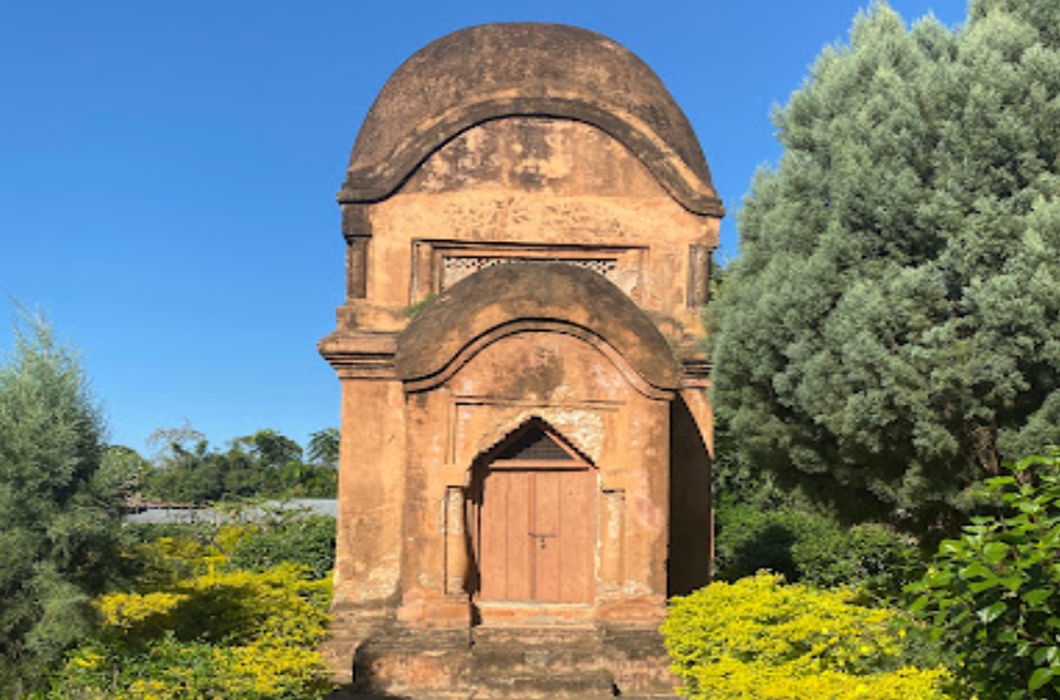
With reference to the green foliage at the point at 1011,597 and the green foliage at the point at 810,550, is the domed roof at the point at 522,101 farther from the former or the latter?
the green foliage at the point at 1011,597

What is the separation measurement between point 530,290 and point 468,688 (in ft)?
13.8

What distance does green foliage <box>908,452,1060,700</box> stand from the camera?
482 cm

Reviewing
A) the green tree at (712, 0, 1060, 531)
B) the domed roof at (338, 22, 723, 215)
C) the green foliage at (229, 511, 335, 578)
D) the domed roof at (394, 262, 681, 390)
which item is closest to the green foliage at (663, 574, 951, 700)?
the green tree at (712, 0, 1060, 531)

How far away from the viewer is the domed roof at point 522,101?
1252cm

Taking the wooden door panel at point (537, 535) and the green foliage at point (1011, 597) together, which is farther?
the wooden door panel at point (537, 535)

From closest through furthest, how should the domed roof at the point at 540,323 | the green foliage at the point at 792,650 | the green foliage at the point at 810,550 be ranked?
the green foliage at the point at 792,650
the domed roof at the point at 540,323
the green foliage at the point at 810,550

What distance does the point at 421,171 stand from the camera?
493 inches

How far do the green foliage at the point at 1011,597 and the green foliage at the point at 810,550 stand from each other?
8.95m

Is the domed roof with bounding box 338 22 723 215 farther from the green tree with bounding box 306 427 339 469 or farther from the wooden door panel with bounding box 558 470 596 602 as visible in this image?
the green tree with bounding box 306 427 339 469

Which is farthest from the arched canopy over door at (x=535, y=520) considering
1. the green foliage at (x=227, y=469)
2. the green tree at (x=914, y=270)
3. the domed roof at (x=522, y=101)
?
the green foliage at (x=227, y=469)

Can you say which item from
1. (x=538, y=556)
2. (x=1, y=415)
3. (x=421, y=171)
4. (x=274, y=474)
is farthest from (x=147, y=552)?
(x=274, y=474)

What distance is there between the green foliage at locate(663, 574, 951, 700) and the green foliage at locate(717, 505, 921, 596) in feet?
18.9

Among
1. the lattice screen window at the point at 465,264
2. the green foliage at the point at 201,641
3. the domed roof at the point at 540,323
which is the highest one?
the lattice screen window at the point at 465,264

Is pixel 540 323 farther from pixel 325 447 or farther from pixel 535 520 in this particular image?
pixel 325 447
